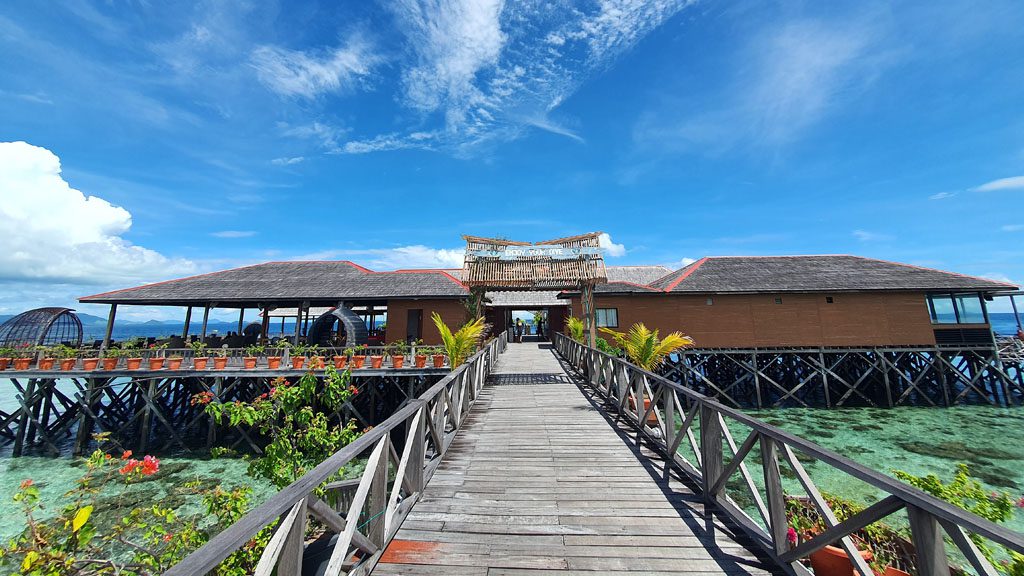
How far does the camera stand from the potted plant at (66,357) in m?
13.4

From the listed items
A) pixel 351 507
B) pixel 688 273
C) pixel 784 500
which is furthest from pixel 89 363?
pixel 688 273

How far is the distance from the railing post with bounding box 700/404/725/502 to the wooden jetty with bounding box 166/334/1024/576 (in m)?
0.02

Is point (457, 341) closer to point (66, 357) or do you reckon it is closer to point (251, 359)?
point (251, 359)

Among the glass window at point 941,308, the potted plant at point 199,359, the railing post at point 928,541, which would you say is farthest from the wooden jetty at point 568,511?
the glass window at point 941,308

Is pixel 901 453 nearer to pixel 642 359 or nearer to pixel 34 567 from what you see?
pixel 642 359

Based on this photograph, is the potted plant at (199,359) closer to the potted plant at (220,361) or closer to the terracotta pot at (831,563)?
the potted plant at (220,361)

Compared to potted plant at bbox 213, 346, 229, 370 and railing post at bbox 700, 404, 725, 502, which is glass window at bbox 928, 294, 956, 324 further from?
potted plant at bbox 213, 346, 229, 370

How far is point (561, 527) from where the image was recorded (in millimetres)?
3316

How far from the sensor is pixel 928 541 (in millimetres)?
1931

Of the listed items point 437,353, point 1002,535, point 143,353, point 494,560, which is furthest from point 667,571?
point 143,353

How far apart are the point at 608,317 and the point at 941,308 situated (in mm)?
16027

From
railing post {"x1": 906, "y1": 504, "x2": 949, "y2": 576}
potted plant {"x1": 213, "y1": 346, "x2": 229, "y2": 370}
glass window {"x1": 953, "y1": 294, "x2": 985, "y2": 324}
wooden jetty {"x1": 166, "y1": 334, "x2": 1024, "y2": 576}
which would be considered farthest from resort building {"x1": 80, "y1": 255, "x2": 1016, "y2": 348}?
railing post {"x1": 906, "y1": 504, "x2": 949, "y2": 576}

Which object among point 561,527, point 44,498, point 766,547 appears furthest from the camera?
point 44,498

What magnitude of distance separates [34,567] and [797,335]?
75.1 ft
